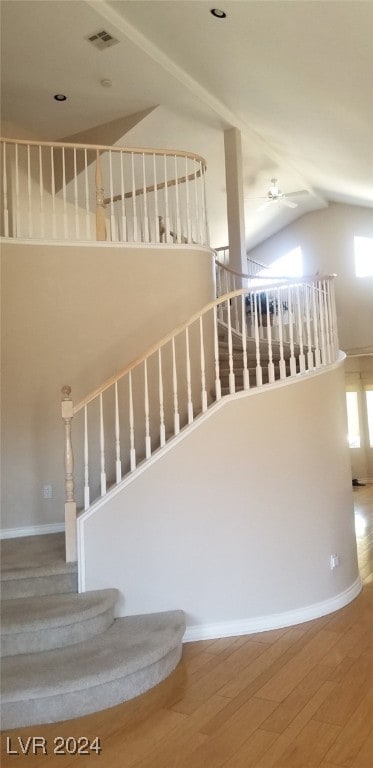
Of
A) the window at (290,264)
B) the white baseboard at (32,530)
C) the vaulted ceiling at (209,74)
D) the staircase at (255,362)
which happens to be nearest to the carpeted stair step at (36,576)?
the white baseboard at (32,530)

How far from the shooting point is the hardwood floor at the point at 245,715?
2.47 meters

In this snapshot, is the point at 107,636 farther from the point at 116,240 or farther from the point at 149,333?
the point at 116,240

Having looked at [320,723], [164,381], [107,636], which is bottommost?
[320,723]

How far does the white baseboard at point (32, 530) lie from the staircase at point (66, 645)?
65cm

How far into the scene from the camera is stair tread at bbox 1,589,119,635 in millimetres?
3152

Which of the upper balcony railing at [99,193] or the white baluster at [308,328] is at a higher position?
the upper balcony railing at [99,193]

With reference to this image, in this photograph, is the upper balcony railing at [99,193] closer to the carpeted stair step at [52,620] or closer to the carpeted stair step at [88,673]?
the carpeted stair step at [52,620]

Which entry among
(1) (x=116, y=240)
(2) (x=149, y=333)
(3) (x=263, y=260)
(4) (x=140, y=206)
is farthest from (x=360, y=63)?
(3) (x=263, y=260)

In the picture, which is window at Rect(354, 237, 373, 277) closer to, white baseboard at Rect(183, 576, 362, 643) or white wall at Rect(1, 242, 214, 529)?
white wall at Rect(1, 242, 214, 529)

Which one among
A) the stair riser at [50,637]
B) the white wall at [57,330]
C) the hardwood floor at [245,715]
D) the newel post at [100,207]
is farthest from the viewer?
the newel post at [100,207]

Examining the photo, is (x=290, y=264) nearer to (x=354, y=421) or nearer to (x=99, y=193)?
(x=354, y=421)

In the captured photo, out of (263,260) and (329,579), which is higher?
(263,260)

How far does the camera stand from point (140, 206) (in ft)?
22.8

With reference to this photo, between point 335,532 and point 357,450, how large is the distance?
23.6 ft
